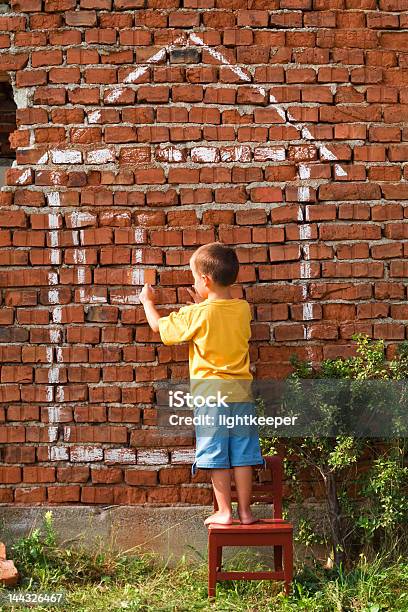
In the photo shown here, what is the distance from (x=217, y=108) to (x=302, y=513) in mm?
2306

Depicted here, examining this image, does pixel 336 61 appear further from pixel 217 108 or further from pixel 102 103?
pixel 102 103

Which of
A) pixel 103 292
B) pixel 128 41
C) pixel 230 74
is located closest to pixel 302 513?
pixel 103 292

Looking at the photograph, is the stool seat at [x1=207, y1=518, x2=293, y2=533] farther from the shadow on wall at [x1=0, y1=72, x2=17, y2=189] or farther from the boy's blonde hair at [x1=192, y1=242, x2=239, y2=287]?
the shadow on wall at [x1=0, y1=72, x2=17, y2=189]

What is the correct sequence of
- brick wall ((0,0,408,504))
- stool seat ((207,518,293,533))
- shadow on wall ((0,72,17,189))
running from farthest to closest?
shadow on wall ((0,72,17,189)), brick wall ((0,0,408,504)), stool seat ((207,518,293,533))

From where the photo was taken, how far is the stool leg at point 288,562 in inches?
149

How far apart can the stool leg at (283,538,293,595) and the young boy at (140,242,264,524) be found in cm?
23

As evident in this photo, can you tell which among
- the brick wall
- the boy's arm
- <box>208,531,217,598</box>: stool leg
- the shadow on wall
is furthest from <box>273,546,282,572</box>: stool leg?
the shadow on wall

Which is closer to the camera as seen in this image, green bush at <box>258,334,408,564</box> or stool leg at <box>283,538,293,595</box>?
stool leg at <box>283,538,293,595</box>

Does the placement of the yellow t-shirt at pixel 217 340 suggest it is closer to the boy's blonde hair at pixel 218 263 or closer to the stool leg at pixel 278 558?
the boy's blonde hair at pixel 218 263

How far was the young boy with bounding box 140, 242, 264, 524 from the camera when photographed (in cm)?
394

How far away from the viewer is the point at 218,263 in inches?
160

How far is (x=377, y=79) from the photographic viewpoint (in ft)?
15.0

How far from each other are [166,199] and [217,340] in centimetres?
97

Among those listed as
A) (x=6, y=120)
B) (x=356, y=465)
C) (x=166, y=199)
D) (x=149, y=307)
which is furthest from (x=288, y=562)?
(x=6, y=120)
